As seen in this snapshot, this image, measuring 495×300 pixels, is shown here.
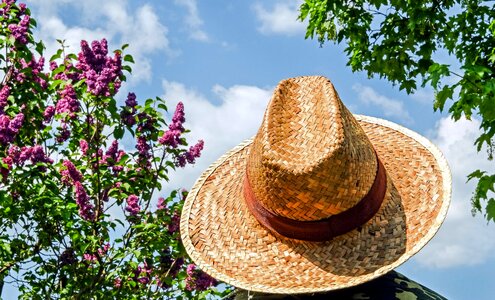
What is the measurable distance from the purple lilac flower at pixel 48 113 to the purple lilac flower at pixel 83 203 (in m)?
1.31

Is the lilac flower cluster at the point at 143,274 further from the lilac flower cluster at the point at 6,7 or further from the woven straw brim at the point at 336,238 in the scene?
the woven straw brim at the point at 336,238

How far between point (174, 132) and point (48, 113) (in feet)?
4.60

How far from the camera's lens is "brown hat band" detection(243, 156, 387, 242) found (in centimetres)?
233

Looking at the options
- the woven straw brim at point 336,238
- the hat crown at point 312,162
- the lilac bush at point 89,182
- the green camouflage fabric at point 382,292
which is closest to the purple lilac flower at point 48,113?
the lilac bush at point 89,182

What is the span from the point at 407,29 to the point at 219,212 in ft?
25.0

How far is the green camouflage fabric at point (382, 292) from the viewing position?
2203 millimetres

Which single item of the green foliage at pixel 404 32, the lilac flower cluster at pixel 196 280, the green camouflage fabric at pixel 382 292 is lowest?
the green camouflage fabric at pixel 382 292

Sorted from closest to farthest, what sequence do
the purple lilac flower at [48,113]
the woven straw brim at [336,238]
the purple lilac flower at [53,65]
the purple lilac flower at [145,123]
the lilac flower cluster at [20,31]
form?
the woven straw brim at [336,238] < the lilac flower cluster at [20,31] < the purple lilac flower at [145,123] < the purple lilac flower at [48,113] < the purple lilac flower at [53,65]

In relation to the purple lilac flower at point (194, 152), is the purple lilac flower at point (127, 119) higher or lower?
higher

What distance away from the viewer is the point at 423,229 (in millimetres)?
2445

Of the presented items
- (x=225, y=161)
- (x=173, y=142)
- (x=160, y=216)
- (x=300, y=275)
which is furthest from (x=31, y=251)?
(x=300, y=275)

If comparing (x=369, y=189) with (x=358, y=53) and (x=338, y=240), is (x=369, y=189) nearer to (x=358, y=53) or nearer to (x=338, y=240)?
(x=338, y=240)

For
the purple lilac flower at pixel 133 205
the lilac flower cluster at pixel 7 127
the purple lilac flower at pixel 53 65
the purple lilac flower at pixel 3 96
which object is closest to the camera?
the lilac flower cluster at pixel 7 127

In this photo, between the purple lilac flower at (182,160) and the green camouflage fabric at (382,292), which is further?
the purple lilac flower at (182,160)
